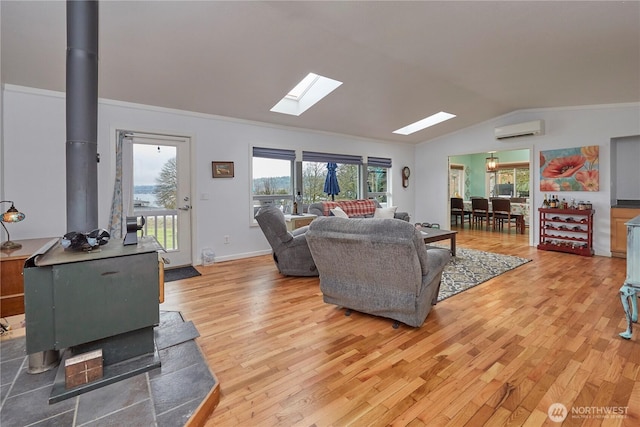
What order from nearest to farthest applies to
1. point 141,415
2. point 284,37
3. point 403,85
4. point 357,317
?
1. point 141,415
2. point 357,317
3. point 284,37
4. point 403,85

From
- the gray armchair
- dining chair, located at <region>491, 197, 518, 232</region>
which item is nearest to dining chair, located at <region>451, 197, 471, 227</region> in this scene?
dining chair, located at <region>491, 197, 518, 232</region>

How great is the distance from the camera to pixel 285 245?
3850 mm

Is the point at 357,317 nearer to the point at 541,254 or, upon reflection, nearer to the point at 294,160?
the point at 294,160

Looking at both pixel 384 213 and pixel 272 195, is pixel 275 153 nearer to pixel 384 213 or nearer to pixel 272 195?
pixel 272 195

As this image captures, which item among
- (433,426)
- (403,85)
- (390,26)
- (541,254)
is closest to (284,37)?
(390,26)

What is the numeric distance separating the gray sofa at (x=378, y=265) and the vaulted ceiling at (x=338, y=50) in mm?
1804

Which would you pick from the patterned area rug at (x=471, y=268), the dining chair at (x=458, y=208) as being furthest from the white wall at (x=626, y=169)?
the dining chair at (x=458, y=208)

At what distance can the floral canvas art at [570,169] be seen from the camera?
16.7 ft

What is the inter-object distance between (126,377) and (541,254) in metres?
5.88

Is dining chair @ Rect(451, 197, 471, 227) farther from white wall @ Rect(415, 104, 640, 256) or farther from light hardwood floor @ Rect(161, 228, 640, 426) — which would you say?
light hardwood floor @ Rect(161, 228, 640, 426)

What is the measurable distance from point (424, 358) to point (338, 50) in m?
2.94

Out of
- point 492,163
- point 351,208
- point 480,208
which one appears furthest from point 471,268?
point 492,163

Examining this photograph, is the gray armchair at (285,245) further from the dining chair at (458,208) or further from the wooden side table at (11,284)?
the dining chair at (458,208)

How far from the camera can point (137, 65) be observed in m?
3.13
